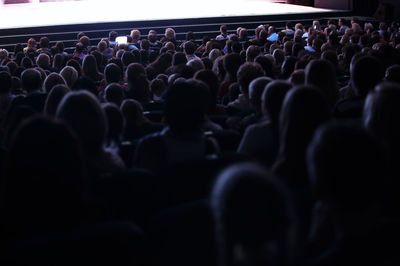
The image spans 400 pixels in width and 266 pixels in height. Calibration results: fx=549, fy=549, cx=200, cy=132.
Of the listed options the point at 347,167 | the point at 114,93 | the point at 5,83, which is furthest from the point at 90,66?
the point at 347,167

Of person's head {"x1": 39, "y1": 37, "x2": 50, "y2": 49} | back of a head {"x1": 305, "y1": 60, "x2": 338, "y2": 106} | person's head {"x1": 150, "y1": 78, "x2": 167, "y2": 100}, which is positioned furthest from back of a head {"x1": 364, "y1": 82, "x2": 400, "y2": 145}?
person's head {"x1": 39, "y1": 37, "x2": 50, "y2": 49}

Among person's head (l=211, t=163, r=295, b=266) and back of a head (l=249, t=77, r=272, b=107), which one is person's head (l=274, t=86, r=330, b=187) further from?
back of a head (l=249, t=77, r=272, b=107)

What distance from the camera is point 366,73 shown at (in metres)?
3.86

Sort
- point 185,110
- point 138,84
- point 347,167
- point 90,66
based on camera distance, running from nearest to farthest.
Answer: point 347,167 < point 185,110 < point 138,84 < point 90,66

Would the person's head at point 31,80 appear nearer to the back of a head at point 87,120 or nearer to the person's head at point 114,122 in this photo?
the person's head at point 114,122

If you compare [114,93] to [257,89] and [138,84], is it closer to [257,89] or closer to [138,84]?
[138,84]

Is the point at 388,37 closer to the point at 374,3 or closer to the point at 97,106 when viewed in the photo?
the point at 374,3

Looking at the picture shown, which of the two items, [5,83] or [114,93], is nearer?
[114,93]

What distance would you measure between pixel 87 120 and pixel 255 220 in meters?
1.58

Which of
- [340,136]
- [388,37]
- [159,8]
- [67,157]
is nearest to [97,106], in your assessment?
[67,157]

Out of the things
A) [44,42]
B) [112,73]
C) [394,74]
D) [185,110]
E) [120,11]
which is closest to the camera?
[185,110]

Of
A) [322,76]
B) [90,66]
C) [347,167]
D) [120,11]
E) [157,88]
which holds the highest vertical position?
[120,11]

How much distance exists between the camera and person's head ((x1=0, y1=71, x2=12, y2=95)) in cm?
535

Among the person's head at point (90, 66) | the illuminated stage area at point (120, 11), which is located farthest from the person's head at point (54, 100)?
the illuminated stage area at point (120, 11)
